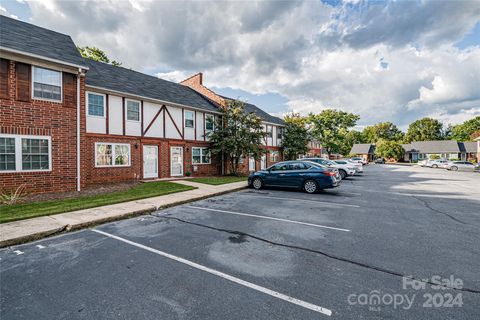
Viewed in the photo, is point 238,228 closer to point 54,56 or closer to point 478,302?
point 478,302

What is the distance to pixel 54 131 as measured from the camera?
33.1 feet

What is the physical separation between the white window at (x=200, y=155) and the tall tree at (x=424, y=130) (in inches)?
3998

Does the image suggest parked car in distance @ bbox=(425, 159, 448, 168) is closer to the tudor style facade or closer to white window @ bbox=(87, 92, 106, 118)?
the tudor style facade

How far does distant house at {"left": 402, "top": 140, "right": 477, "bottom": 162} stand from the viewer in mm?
62125

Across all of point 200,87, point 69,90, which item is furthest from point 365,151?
point 69,90

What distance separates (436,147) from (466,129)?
43.1m

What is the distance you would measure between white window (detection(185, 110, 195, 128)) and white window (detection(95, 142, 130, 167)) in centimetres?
509

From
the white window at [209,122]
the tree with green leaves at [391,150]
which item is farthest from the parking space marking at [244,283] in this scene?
the tree with green leaves at [391,150]

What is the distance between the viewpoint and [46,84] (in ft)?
32.7

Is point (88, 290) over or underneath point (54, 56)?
underneath

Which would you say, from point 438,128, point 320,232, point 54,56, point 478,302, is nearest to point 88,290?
point 320,232

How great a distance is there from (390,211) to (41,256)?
9.60m

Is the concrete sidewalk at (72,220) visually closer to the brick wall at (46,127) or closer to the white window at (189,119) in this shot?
the brick wall at (46,127)

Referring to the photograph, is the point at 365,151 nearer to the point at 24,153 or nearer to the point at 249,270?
the point at 249,270
